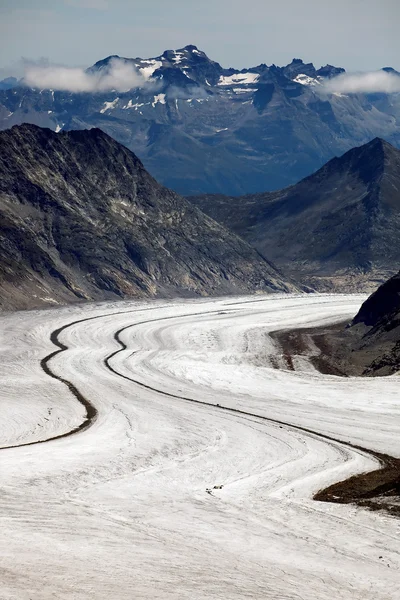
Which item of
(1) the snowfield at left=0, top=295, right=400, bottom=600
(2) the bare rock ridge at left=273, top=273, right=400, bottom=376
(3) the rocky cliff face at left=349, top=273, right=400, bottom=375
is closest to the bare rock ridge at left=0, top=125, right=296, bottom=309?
(2) the bare rock ridge at left=273, top=273, right=400, bottom=376

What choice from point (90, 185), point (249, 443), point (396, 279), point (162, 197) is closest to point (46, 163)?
point (90, 185)

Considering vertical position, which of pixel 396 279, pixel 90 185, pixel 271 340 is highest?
pixel 90 185

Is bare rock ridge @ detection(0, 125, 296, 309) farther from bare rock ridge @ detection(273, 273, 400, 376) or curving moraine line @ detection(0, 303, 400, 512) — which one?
curving moraine line @ detection(0, 303, 400, 512)

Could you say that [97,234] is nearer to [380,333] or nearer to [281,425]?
[380,333]

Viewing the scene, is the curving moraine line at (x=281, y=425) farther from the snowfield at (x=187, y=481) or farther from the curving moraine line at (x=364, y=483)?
the snowfield at (x=187, y=481)

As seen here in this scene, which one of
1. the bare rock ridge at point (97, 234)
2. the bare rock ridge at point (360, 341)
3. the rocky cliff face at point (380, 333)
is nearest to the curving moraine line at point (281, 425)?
the bare rock ridge at point (360, 341)

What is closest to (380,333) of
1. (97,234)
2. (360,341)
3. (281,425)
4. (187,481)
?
(360,341)

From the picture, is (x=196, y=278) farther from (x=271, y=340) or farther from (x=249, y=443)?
(x=249, y=443)
